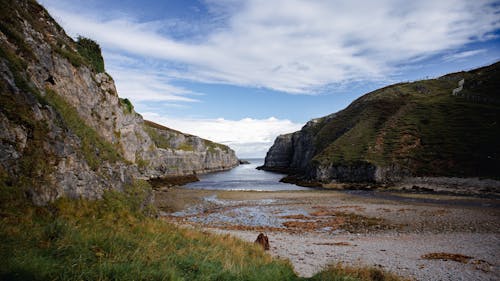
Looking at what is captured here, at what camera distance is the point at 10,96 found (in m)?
10.9

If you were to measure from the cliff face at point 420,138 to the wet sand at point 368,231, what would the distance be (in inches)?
1124

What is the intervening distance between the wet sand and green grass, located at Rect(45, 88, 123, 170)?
11078mm

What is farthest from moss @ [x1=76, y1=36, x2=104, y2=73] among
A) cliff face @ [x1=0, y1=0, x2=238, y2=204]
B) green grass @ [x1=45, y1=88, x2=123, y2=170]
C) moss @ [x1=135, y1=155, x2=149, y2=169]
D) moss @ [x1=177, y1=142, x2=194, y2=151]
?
moss @ [x1=177, y1=142, x2=194, y2=151]

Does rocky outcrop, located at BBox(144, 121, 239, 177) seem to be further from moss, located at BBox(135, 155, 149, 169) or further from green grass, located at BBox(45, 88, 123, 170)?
green grass, located at BBox(45, 88, 123, 170)

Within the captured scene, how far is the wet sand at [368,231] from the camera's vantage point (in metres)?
14.5

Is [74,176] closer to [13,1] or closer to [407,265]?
[13,1]

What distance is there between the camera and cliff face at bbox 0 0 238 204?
33.1 feet

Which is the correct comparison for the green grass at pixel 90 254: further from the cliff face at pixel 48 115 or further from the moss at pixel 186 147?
the moss at pixel 186 147

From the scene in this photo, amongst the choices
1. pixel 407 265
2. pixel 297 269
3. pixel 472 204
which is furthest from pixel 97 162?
pixel 472 204

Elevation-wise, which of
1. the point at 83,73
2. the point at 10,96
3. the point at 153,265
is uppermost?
the point at 83,73

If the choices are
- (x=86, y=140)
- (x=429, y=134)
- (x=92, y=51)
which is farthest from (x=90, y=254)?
(x=429, y=134)

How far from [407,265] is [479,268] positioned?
11.6ft

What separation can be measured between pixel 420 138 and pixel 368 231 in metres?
66.0

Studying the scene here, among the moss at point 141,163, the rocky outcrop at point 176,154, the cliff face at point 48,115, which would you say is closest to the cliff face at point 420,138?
the moss at point 141,163
